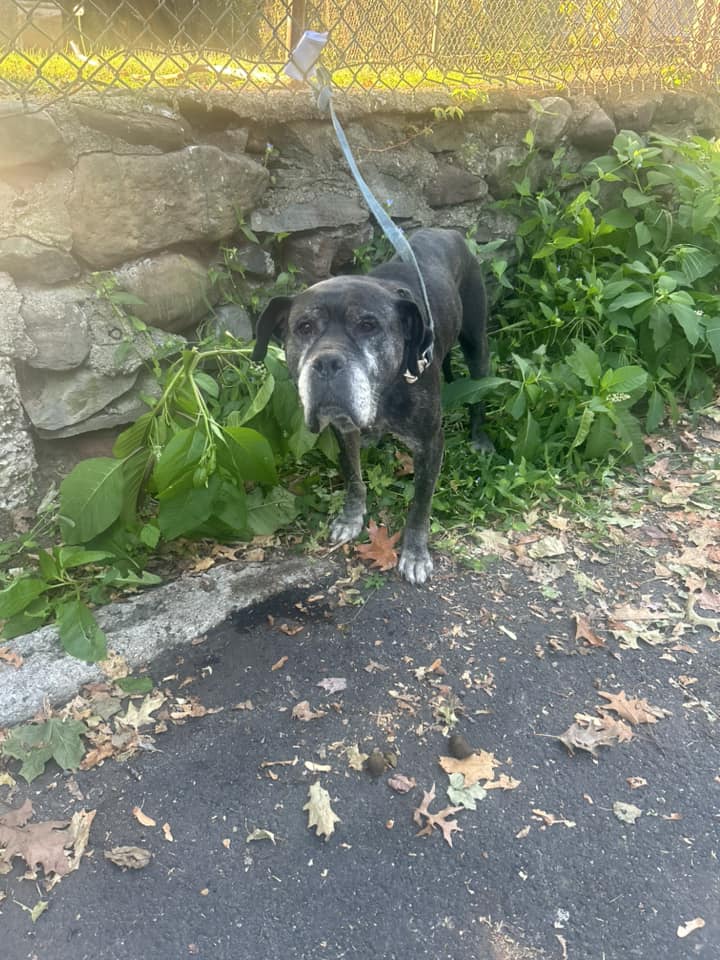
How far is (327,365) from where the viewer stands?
265 cm

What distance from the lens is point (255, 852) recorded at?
2.22m

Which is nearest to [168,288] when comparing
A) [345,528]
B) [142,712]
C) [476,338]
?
[345,528]

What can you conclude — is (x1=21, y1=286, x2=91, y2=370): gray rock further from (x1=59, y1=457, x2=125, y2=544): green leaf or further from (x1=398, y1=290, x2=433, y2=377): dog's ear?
(x1=398, y1=290, x2=433, y2=377): dog's ear

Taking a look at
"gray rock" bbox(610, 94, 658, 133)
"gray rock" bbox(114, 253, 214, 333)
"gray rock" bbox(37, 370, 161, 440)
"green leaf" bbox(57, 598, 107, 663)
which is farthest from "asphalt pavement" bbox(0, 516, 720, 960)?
"gray rock" bbox(610, 94, 658, 133)

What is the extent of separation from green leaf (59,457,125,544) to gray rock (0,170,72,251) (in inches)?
41.2

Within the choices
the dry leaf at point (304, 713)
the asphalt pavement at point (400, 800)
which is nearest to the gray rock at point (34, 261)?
the asphalt pavement at point (400, 800)

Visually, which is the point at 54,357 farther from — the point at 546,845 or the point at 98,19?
Answer: the point at 546,845

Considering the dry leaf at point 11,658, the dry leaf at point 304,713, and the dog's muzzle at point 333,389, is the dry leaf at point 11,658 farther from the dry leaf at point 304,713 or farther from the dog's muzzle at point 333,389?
the dog's muzzle at point 333,389

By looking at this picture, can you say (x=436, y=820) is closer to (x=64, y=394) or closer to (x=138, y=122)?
(x=64, y=394)

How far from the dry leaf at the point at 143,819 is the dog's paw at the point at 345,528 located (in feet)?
5.29

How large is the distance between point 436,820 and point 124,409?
2436mm

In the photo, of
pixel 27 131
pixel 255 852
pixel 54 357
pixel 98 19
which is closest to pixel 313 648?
pixel 255 852

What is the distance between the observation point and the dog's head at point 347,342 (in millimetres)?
2674

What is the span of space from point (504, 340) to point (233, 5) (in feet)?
8.59
